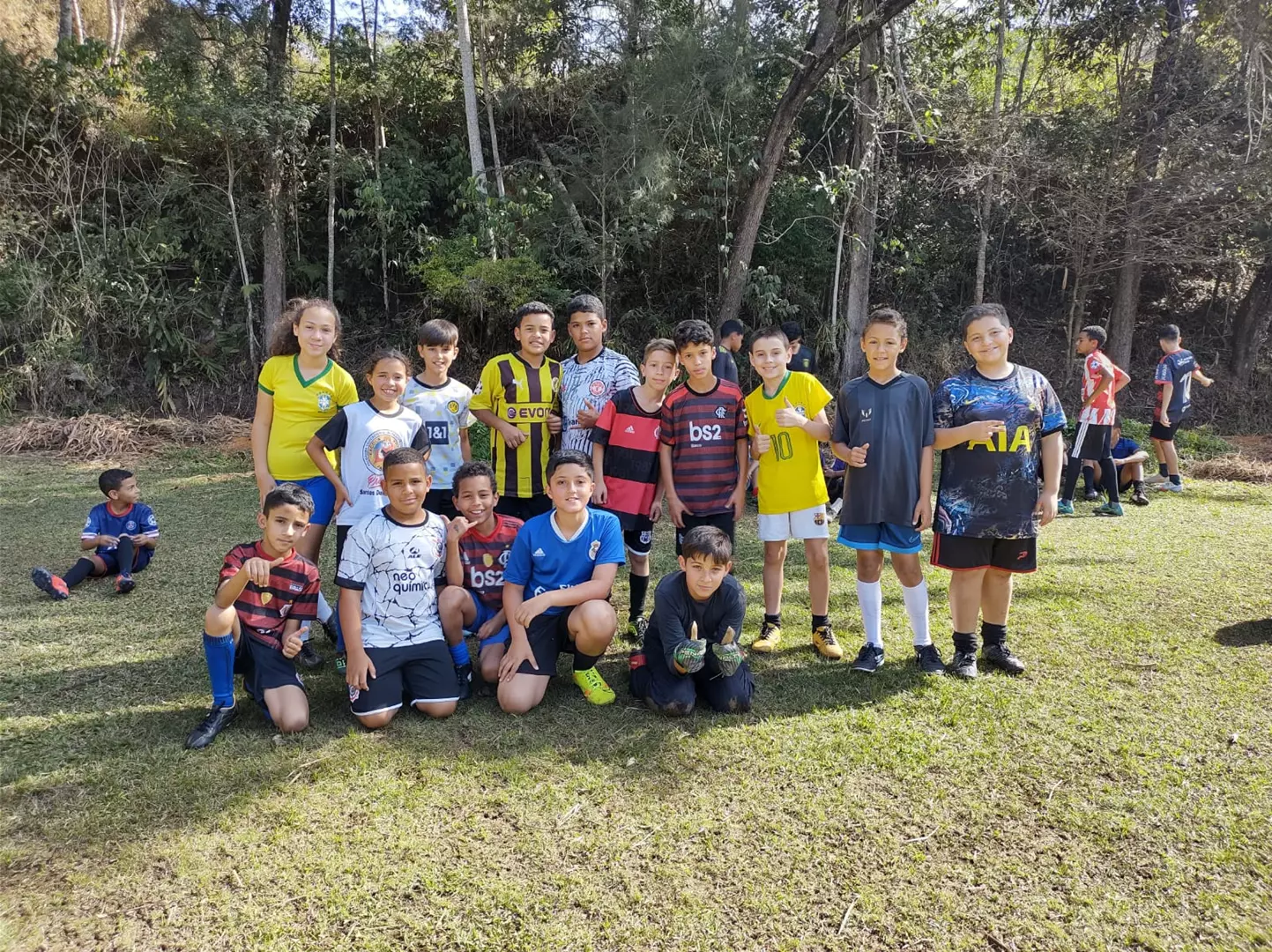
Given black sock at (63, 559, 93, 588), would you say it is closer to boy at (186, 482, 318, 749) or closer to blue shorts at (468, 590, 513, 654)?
boy at (186, 482, 318, 749)

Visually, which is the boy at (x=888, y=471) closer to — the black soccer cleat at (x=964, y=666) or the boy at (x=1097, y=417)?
the black soccer cleat at (x=964, y=666)

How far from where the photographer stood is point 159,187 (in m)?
11.1

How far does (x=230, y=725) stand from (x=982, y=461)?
3.17m

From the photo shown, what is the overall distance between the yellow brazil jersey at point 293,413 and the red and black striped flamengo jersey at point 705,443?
162cm

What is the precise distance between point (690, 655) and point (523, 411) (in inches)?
65.0

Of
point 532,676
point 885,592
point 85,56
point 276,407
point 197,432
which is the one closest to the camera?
point 532,676

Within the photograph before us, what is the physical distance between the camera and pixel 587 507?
3531 mm

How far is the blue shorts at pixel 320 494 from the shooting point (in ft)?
12.0

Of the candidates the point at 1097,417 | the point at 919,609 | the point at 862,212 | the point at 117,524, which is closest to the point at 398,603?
the point at 919,609

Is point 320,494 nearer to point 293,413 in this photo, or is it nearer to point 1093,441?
point 293,413

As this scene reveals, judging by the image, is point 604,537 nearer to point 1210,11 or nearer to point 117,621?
point 117,621

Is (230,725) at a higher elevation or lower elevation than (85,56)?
lower

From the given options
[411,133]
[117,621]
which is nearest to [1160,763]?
[117,621]

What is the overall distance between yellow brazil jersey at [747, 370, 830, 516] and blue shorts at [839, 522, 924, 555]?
8.4 inches
